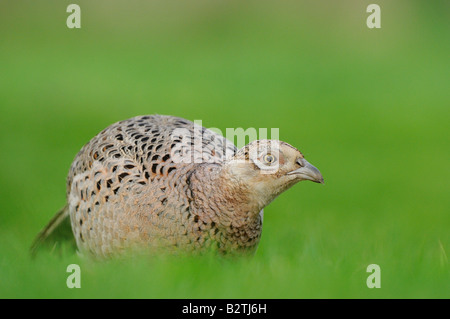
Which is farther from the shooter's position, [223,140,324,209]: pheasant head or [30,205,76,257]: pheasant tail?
[30,205,76,257]: pheasant tail

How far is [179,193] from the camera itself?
5.82 metres

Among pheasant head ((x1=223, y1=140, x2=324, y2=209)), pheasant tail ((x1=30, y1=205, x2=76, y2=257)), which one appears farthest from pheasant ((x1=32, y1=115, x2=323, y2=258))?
pheasant tail ((x1=30, y1=205, x2=76, y2=257))

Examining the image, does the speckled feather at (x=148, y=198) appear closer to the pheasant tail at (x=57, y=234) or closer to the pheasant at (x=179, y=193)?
the pheasant at (x=179, y=193)

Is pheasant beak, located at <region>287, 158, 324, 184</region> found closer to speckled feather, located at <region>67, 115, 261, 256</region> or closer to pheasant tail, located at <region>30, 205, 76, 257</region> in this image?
speckled feather, located at <region>67, 115, 261, 256</region>

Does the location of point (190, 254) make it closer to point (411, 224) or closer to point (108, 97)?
point (411, 224)

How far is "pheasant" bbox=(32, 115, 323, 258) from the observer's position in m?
5.67

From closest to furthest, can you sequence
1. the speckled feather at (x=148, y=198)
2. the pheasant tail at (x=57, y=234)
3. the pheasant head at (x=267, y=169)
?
the pheasant head at (x=267, y=169), the speckled feather at (x=148, y=198), the pheasant tail at (x=57, y=234)

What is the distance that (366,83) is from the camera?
1716 cm

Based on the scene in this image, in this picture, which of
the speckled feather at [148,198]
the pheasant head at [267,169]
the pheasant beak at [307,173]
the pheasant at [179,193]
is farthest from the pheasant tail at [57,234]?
the pheasant beak at [307,173]

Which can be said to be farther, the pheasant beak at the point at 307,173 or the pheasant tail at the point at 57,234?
the pheasant tail at the point at 57,234

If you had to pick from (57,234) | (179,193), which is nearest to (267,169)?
(179,193)

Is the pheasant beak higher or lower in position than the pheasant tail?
higher

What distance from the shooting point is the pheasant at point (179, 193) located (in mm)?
5668

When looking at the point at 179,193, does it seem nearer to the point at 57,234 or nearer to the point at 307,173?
the point at 307,173
